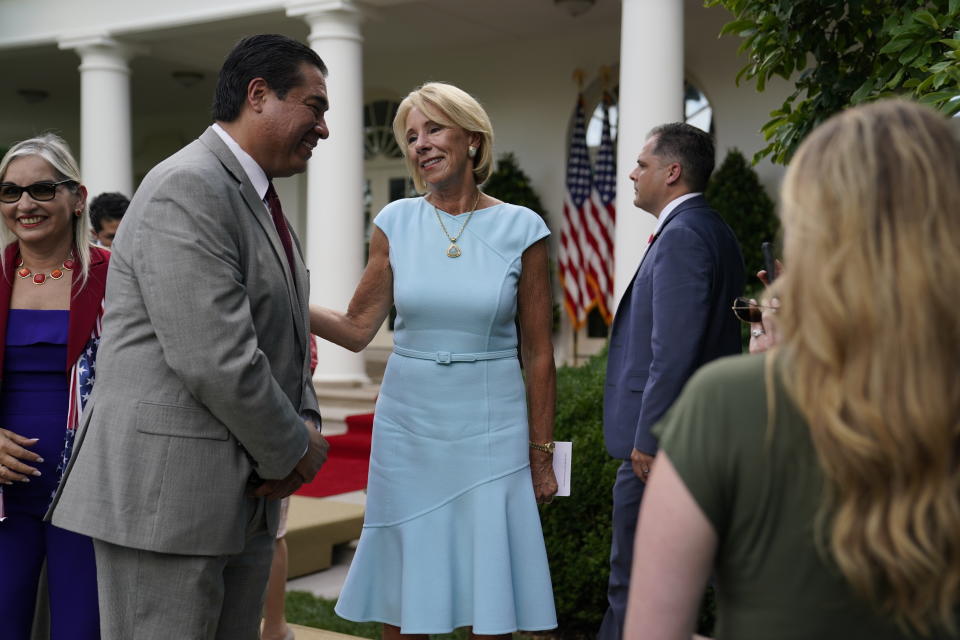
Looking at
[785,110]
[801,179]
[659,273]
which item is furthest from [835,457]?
[785,110]

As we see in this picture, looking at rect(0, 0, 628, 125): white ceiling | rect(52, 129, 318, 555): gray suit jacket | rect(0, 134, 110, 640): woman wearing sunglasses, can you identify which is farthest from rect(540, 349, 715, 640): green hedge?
rect(0, 0, 628, 125): white ceiling

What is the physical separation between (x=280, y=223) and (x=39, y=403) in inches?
38.7

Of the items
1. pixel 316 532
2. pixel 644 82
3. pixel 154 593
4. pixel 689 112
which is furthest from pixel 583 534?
pixel 689 112

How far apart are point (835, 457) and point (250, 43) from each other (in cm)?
194

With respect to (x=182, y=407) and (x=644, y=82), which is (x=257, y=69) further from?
(x=644, y=82)

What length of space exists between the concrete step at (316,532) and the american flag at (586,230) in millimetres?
6248

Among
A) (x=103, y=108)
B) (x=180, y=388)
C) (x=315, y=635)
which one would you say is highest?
(x=103, y=108)

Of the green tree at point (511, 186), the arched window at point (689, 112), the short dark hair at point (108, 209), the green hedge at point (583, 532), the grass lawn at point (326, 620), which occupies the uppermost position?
the arched window at point (689, 112)

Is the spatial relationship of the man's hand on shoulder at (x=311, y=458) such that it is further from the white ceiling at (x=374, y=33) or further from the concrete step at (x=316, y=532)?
the white ceiling at (x=374, y=33)

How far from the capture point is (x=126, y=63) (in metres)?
12.7

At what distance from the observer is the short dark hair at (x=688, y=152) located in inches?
147

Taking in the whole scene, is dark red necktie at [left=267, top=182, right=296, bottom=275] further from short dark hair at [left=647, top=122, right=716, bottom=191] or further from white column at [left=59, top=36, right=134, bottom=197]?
white column at [left=59, top=36, right=134, bottom=197]

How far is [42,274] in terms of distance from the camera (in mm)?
3045

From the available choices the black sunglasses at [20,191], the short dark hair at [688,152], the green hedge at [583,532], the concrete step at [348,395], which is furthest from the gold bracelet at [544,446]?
the concrete step at [348,395]
